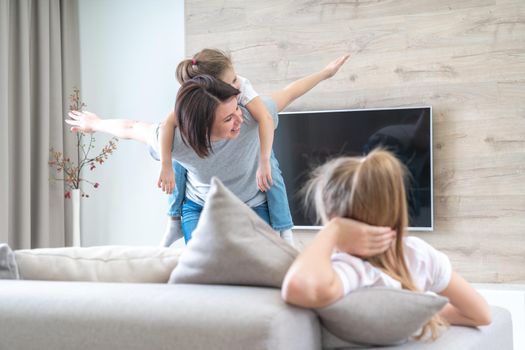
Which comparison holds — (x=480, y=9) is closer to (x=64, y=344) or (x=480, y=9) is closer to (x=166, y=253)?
(x=166, y=253)

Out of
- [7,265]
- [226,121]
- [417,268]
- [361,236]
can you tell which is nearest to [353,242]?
[361,236]

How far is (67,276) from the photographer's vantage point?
166 centimetres

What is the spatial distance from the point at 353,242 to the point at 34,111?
13.8 ft

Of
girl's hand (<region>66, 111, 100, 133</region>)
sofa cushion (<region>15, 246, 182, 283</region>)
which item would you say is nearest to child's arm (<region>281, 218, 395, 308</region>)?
sofa cushion (<region>15, 246, 182, 283</region>)

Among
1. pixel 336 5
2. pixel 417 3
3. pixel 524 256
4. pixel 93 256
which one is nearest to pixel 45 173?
pixel 336 5

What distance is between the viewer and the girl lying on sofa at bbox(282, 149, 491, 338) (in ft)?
4.60

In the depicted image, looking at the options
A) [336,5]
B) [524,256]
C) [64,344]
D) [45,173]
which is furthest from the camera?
[45,173]

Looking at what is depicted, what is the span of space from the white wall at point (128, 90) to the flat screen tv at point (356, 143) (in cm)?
94

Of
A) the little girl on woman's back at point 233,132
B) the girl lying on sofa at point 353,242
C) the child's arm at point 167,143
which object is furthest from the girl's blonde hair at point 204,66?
the girl lying on sofa at point 353,242

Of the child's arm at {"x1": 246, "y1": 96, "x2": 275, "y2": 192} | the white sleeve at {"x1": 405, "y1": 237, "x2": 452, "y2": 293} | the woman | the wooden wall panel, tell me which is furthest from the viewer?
the wooden wall panel

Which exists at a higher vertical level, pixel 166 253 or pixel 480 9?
pixel 480 9

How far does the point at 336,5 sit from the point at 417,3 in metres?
0.49

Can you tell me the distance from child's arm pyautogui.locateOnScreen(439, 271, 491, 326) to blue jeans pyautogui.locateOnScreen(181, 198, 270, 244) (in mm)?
1577

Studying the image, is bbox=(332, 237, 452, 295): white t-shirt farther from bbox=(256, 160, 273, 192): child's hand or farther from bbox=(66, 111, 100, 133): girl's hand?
bbox=(66, 111, 100, 133): girl's hand
